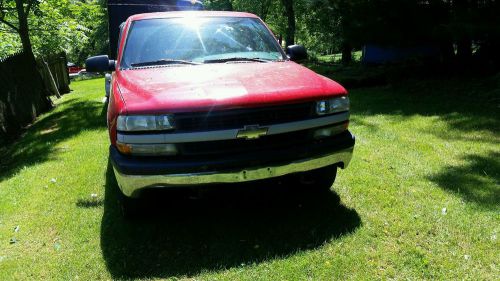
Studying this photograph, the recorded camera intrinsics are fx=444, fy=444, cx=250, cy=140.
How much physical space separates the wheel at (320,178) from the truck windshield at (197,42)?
1.30m

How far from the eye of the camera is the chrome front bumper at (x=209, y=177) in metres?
3.16

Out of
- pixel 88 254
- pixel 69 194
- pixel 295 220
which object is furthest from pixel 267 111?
pixel 69 194

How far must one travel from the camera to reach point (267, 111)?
130 inches

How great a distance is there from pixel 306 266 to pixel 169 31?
2.74 meters

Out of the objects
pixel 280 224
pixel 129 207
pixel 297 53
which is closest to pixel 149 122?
pixel 129 207

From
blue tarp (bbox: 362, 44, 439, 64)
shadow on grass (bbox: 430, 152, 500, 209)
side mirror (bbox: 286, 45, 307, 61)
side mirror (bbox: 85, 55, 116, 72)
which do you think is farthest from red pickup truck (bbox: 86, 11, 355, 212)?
blue tarp (bbox: 362, 44, 439, 64)

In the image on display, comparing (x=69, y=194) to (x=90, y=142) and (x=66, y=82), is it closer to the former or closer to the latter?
(x=90, y=142)

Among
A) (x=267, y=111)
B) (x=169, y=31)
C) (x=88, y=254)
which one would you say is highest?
(x=169, y=31)

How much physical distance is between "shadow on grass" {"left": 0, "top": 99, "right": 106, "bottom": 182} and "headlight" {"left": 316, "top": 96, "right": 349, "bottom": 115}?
14.4 feet

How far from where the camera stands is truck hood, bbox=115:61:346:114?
10.4ft

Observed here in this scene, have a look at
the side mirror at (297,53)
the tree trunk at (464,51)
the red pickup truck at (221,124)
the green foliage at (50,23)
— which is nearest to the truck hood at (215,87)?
the red pickup truck at (221,124)

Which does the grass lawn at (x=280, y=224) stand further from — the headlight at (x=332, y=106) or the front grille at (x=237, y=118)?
the headlight at (x=332, y=106)

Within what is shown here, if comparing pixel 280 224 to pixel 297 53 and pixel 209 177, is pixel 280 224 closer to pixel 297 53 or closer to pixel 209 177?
pixel 209 177

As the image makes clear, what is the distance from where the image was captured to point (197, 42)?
14.7 feet
